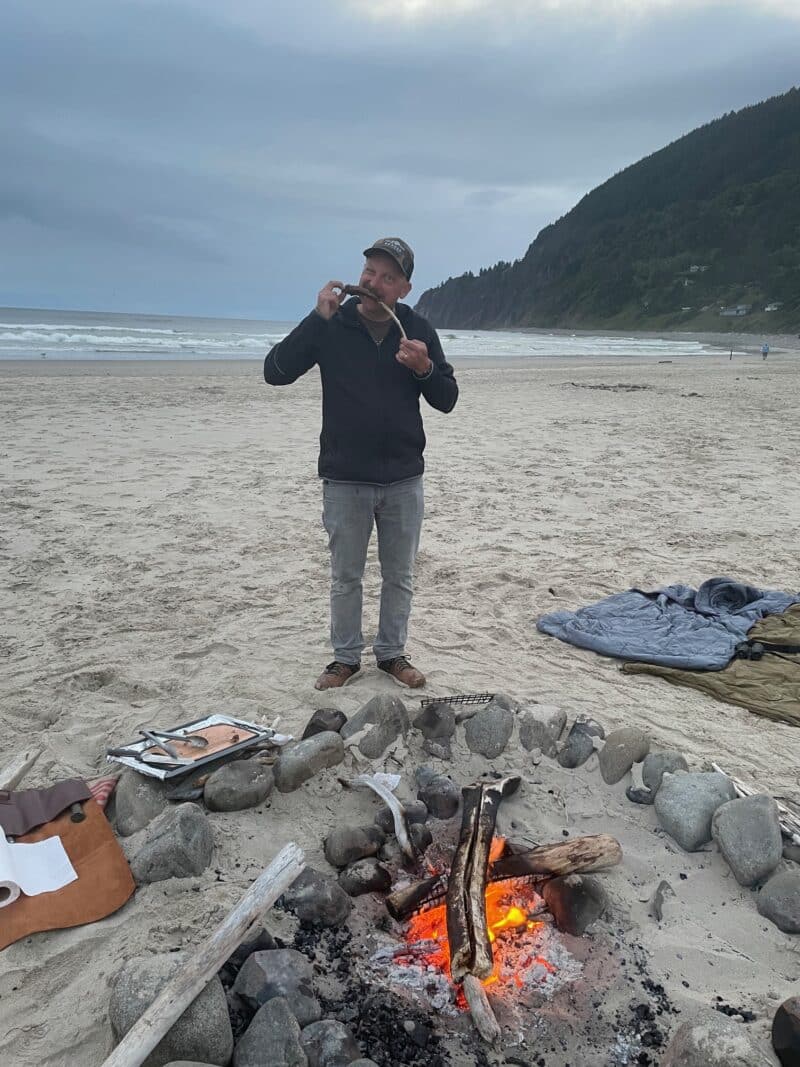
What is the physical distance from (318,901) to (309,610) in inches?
107

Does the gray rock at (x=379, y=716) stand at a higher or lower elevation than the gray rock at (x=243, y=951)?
higher

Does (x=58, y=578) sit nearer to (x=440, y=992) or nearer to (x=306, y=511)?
(x=306, y=511)

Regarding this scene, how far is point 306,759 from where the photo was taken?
9.96 ft

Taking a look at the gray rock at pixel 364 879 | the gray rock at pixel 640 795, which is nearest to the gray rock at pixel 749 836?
the gray rock at pixel 640 795

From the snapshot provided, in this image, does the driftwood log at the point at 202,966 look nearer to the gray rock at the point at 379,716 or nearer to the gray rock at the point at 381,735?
the gray rock at the point at 381,735

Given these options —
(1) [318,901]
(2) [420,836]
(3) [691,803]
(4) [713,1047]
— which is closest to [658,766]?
(3) [691,803]

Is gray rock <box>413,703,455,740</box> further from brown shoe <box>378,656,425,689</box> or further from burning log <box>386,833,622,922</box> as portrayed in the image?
burning log <box>386,833,622,922</box>

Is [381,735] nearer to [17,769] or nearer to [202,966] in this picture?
[202,966]

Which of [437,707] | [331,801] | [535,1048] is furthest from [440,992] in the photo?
[437,707]

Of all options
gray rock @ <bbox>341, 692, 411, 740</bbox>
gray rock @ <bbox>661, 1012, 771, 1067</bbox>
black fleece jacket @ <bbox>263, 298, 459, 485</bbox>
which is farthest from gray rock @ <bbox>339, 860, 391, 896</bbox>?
black fleece jacket @ <bbox>263, 298, 459, 485</bbox>

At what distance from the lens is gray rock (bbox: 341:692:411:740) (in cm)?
333

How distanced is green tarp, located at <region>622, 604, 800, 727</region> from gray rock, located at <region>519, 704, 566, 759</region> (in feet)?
3.48

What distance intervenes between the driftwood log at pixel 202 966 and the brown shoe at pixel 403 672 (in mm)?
1718

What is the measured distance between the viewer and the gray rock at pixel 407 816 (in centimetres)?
278
